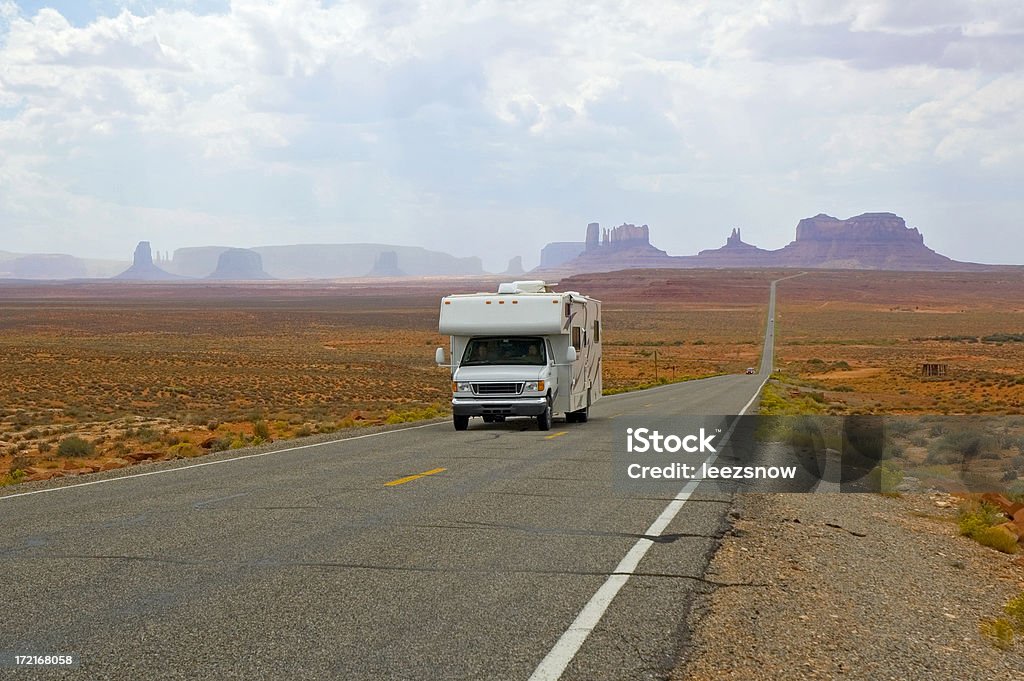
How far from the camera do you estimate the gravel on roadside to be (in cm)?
611

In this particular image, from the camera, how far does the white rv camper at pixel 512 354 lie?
72.3 ft

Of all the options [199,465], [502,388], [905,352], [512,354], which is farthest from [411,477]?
[905,352]

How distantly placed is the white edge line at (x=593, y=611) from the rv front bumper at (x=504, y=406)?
10837 millimetres

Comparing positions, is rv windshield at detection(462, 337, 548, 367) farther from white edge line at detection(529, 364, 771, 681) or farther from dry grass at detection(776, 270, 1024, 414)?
dry grass at detection(776, 270, 1024, 414)

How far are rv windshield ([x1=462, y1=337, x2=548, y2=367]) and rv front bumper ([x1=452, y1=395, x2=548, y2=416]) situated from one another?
1009 millimetres

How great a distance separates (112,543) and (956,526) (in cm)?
880

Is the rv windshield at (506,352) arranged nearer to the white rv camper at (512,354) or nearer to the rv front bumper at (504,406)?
the white rv camper at (512,354)

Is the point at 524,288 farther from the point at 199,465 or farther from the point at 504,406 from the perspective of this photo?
the point at 199,465

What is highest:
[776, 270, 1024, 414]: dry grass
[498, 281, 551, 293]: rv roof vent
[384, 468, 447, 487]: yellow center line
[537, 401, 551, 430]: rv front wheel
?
[498, 281, 551, 293]: rv roof vent

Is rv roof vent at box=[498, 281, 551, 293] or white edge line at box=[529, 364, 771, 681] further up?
rv roof vent at box=[498, 281, 551, 293]

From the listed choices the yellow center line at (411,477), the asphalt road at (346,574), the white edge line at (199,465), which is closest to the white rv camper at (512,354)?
the white edge line at (199,465)

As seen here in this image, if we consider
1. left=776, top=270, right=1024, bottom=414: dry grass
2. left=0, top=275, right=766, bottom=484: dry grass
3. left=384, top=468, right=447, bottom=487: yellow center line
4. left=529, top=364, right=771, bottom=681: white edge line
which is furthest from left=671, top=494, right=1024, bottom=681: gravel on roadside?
left=776, top=270, right=1024, bottom=414: dry grass

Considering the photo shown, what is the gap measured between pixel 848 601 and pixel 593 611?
1.95m

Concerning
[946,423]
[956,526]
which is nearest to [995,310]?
[946,423]
